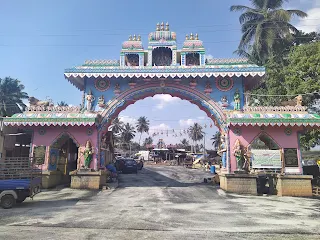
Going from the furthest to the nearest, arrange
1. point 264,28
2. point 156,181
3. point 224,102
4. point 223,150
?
1. point 264,28
2. point 156,181
3. point 224,102
4. point 223,150

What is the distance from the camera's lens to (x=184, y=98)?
16.8m

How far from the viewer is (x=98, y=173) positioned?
48.6 feet

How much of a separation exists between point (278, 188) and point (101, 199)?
31.3ft

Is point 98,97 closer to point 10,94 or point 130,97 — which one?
point 130,97

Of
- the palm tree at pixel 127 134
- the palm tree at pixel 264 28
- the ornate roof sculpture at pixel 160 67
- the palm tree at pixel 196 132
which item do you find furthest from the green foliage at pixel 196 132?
the ornate roof sculpture at pixel 160 67

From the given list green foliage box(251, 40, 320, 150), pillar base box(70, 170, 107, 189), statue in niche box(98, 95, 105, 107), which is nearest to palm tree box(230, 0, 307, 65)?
green foliage box(251, 40, 320, 150)

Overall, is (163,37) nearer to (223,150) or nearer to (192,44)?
(192,44)

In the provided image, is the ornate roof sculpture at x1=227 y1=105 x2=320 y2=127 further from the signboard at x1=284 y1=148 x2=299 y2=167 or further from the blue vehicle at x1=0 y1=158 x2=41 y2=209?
the blue vehicle at x1=0 y1=158 x2=41 y2=209

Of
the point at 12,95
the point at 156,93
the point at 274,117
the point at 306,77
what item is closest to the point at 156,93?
the point at 156,93

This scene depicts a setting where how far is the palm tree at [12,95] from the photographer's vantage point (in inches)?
1404

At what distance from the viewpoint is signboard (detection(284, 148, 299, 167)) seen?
46.7 ft

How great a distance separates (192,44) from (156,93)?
162 inches

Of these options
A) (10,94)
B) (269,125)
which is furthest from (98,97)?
(10,94)

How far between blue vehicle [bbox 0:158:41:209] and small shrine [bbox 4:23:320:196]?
421cm
